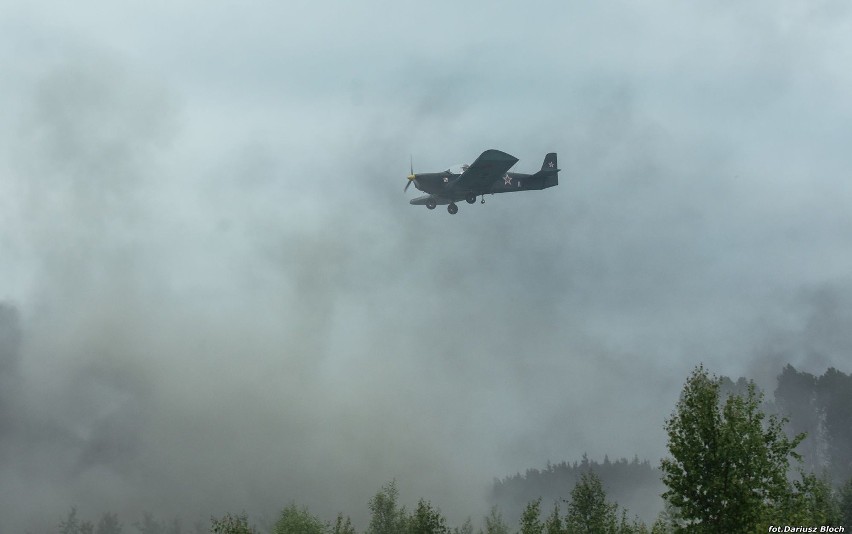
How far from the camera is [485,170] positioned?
89750 mm

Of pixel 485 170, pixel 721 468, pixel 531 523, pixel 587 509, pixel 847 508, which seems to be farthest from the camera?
pixel 847 508

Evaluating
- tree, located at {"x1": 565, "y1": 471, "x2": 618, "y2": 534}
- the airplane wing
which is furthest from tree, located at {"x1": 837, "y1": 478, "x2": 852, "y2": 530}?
the airplane wing

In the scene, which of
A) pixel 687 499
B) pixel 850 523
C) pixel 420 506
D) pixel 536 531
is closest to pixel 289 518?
pixel 420 506

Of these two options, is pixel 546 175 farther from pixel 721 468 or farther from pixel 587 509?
pixel 721 468

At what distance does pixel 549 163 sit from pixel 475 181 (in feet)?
46.4

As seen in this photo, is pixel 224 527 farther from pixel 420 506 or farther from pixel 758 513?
pixel 758 513

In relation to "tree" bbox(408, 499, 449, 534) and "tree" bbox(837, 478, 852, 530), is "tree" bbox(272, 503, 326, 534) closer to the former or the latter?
"tree" bbox(408, 499, 449, 534)

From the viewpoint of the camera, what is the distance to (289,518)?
316 ft

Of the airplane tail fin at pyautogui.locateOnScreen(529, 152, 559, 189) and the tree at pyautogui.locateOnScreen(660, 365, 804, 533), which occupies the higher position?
the airplane tail fin at pyautogui.locateOnScreen(529, 152, 559, 189)

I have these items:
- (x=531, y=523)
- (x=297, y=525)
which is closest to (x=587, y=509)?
(x=531, y=523)

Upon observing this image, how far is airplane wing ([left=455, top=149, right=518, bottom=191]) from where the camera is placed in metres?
86.8

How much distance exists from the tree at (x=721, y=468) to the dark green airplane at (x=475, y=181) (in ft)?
164

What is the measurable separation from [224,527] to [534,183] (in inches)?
2372

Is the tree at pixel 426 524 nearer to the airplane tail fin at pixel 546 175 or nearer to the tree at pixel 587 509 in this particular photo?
the tree at pixel 587 509
